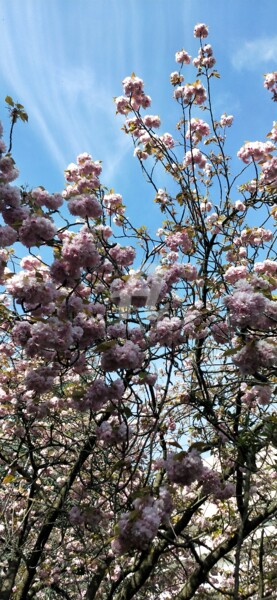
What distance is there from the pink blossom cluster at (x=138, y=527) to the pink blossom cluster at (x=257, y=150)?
442 centimetres

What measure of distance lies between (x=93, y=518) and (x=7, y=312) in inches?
67.1

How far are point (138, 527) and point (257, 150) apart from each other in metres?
4.62

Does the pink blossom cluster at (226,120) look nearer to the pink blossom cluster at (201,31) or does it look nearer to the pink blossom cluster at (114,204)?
the pink blossom cluster at (201,31)

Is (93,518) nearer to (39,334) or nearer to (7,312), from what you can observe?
(39,334)

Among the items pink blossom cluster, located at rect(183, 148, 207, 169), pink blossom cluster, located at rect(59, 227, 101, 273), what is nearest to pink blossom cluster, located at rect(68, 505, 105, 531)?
pink blossom cluster, located at rect(59, 227, 101, 273)

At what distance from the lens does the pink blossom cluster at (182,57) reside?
5.94 meters

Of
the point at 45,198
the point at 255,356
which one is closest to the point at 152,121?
the point at 45,198

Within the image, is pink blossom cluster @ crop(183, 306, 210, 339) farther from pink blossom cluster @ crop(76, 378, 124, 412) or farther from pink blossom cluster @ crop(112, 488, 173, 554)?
pink blossom cluster @ crop(112, 488, 173, 554)

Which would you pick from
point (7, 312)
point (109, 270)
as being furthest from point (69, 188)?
point (7, 312)

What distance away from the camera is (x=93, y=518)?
3.13m

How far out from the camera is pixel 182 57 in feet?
19.6

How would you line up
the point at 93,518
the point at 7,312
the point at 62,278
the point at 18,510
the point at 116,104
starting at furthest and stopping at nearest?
1. the point at 18,510
2. the point at 116,104
3. the point at 7,312
4. the point at 93,518
5. the point at 62,278

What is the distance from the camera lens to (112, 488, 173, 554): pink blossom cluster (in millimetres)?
2000

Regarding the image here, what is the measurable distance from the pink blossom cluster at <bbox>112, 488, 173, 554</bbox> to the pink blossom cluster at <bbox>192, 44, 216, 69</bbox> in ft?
17.8
